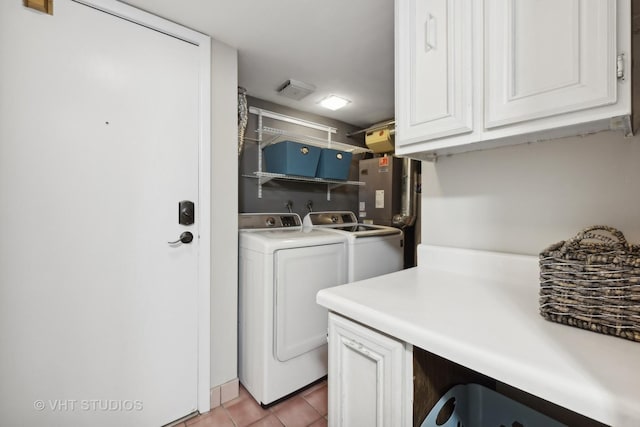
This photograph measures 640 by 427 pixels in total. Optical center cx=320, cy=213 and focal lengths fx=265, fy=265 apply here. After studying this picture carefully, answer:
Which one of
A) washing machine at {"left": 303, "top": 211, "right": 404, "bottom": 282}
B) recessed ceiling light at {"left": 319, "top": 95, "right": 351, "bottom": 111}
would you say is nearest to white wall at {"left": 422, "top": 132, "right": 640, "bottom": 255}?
washing machine at {"left": 303, "top": 211, "right": 404, "bottom": 282}

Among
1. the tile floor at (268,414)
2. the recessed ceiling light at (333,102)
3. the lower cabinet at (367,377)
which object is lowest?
the tile floor at (268,414)

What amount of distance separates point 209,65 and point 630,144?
1.99 metres

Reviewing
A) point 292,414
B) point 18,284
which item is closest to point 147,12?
point 18,284

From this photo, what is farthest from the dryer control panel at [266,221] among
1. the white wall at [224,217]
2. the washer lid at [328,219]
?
the white wall at [224,217]

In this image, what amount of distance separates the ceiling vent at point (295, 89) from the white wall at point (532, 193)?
1.38m

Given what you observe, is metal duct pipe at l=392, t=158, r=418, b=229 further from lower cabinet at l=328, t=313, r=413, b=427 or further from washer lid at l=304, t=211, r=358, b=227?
lower cabinet at l=328, t=313, r=413, b=427

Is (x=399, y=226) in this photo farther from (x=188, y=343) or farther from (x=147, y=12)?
(x=147, y=12)

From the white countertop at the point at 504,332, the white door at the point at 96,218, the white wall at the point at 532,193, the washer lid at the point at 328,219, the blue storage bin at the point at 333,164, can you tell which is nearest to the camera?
the white countertop at the point at 504,332

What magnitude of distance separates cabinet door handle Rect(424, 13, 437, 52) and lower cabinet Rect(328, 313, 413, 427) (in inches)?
41.0

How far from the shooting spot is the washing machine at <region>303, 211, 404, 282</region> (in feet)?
6.39

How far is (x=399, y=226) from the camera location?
294 cm

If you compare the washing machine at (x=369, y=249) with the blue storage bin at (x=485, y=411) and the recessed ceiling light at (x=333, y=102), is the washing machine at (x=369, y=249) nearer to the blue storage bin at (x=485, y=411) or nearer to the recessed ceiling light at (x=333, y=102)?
the blue storage bin at (x=485, y=411)

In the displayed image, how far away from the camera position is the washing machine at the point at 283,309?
5.32ft

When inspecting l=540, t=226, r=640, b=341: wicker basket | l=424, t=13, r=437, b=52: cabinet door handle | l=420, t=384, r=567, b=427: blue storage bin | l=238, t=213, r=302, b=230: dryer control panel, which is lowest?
l=420, t=384, r=567, b=427: blue storage bin
